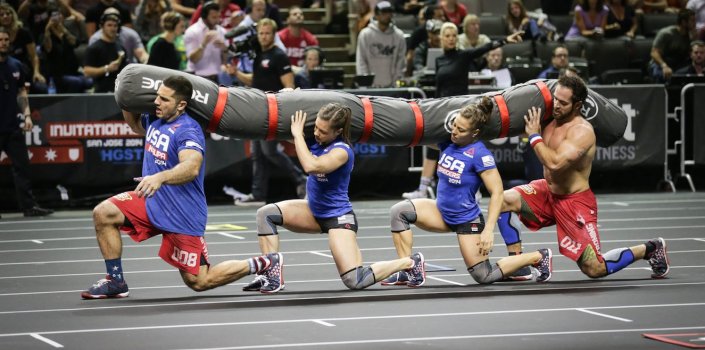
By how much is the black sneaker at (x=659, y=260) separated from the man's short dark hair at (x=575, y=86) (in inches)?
51.1

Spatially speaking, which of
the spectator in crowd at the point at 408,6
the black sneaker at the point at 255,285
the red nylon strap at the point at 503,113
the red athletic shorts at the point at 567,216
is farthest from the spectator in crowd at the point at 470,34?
the black sneaker at the point at 255,285

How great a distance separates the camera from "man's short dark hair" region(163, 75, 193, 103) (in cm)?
904

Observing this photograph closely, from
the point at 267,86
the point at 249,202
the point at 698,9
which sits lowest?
the point at 249,202

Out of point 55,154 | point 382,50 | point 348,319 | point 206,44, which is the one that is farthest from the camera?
point 382,50

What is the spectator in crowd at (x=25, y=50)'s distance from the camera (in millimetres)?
16297

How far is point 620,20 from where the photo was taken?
2031 cm

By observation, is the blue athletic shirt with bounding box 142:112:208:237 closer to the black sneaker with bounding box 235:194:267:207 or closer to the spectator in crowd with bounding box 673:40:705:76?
the black sneaker with bounding box 235:194:267:207

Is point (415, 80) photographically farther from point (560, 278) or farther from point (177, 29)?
point (560, 278)

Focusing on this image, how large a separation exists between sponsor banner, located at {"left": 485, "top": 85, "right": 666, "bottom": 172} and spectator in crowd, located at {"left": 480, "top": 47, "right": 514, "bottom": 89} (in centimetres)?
87

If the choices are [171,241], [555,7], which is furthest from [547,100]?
[555,7]

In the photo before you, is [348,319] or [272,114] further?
[272,114]

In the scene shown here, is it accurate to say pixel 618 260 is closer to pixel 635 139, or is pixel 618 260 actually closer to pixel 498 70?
pixel 635 139

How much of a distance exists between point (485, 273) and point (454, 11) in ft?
33.4

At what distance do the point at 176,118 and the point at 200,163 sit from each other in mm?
407
